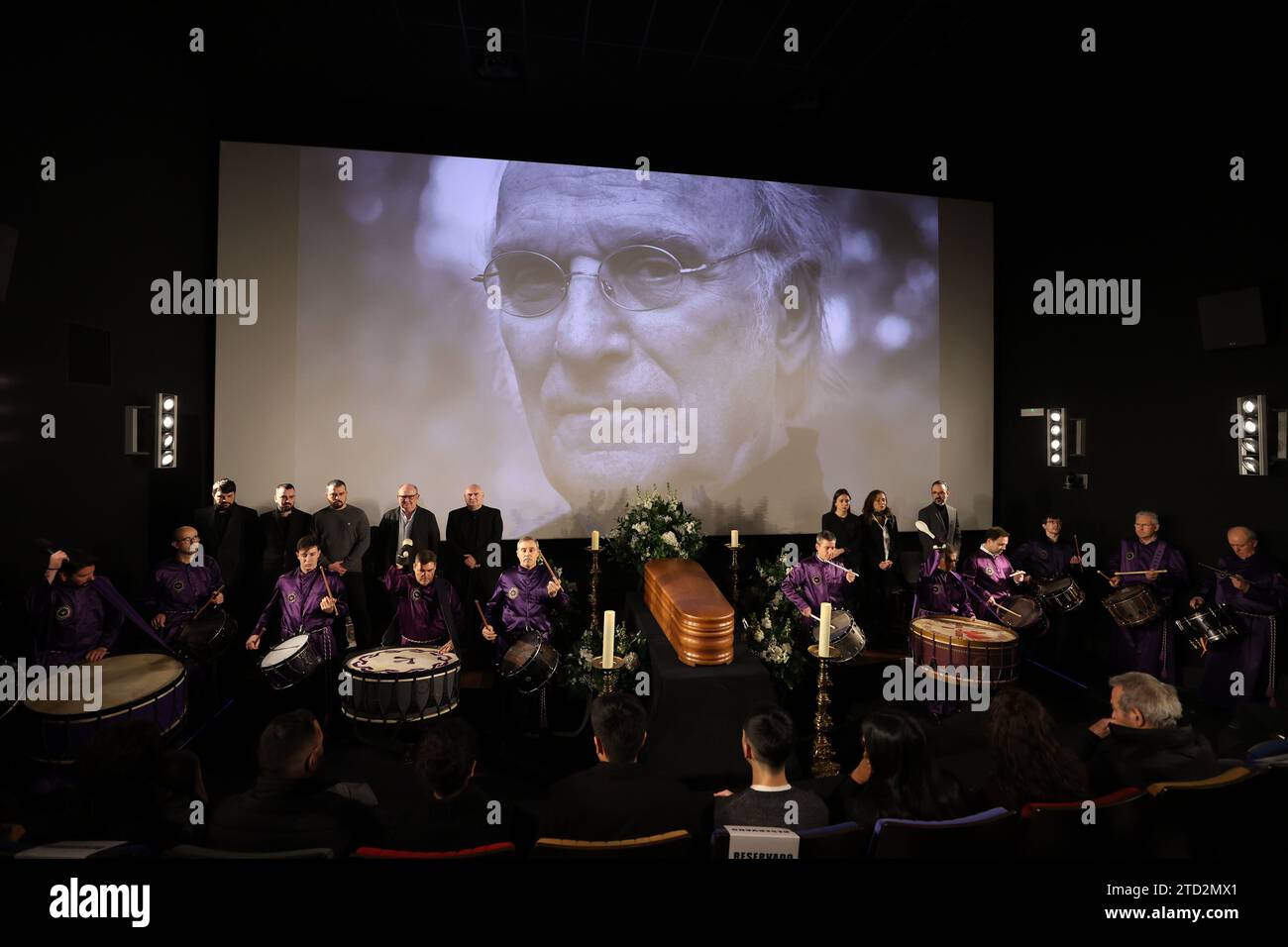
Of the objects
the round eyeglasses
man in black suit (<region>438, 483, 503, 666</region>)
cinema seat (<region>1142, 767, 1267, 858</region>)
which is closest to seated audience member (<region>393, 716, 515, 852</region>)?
cinema seat (<region>1142, 767, 1267, 858</region>)

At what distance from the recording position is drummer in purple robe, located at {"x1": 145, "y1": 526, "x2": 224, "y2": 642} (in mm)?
5934

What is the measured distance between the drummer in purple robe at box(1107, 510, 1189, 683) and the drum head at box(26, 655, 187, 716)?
325 inches

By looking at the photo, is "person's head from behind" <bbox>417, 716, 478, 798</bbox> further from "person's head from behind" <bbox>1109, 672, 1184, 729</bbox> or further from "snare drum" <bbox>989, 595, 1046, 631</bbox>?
"snare drum" <bbox>989, 595, 1046, 631</bbox>

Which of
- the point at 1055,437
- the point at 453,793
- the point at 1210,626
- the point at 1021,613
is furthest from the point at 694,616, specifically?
the point at 1055,437

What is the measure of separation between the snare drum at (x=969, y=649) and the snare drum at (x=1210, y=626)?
1.89 m

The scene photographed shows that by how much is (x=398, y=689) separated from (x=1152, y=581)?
7.17 metres

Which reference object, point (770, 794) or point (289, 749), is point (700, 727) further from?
Answer: point (289, 749)

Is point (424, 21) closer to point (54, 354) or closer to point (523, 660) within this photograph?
point (54, 354)

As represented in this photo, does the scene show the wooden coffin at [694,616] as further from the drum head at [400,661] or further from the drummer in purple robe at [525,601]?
the drum head at [400,661]

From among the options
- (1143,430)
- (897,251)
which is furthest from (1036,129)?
(1143,430)

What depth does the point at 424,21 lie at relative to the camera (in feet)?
22.7

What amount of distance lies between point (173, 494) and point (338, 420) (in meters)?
1.83

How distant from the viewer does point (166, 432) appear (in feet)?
22.0

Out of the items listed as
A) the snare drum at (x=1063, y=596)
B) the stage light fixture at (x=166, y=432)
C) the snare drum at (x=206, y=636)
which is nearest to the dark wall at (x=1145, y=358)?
the snare drum at (x=1063, y=596)
